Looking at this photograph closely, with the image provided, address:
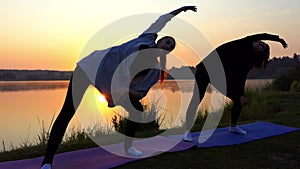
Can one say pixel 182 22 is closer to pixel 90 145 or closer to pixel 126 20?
pixel 126 20

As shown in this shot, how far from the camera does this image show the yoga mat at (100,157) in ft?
9.54

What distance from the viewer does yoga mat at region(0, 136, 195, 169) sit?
114 inches

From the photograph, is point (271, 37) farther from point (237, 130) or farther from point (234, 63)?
point (237, 130)

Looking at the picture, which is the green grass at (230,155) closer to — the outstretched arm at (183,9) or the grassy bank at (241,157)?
the grassy bank at (241,157)

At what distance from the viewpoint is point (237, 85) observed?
13.9 ft

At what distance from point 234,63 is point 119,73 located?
189 centimetres

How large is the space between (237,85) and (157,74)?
155cm

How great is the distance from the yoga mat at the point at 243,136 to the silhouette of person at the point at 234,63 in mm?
304

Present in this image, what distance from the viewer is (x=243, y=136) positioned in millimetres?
4324

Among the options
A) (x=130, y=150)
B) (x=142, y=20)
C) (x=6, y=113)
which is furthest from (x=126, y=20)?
(x=6, y=113)

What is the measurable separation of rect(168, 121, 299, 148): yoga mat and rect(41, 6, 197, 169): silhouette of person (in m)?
1.15

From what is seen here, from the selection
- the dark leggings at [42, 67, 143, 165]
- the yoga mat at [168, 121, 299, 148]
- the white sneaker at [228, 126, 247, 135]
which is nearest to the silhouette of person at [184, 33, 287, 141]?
the yoga mat at [168, 121, 299, 148]

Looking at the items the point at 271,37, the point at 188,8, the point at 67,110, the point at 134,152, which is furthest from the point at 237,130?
the point at 67,110

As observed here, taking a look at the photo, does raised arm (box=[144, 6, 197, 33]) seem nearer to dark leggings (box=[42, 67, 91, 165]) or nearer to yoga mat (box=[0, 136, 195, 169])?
dark leggings (box=[42, 67, 91, 165])
